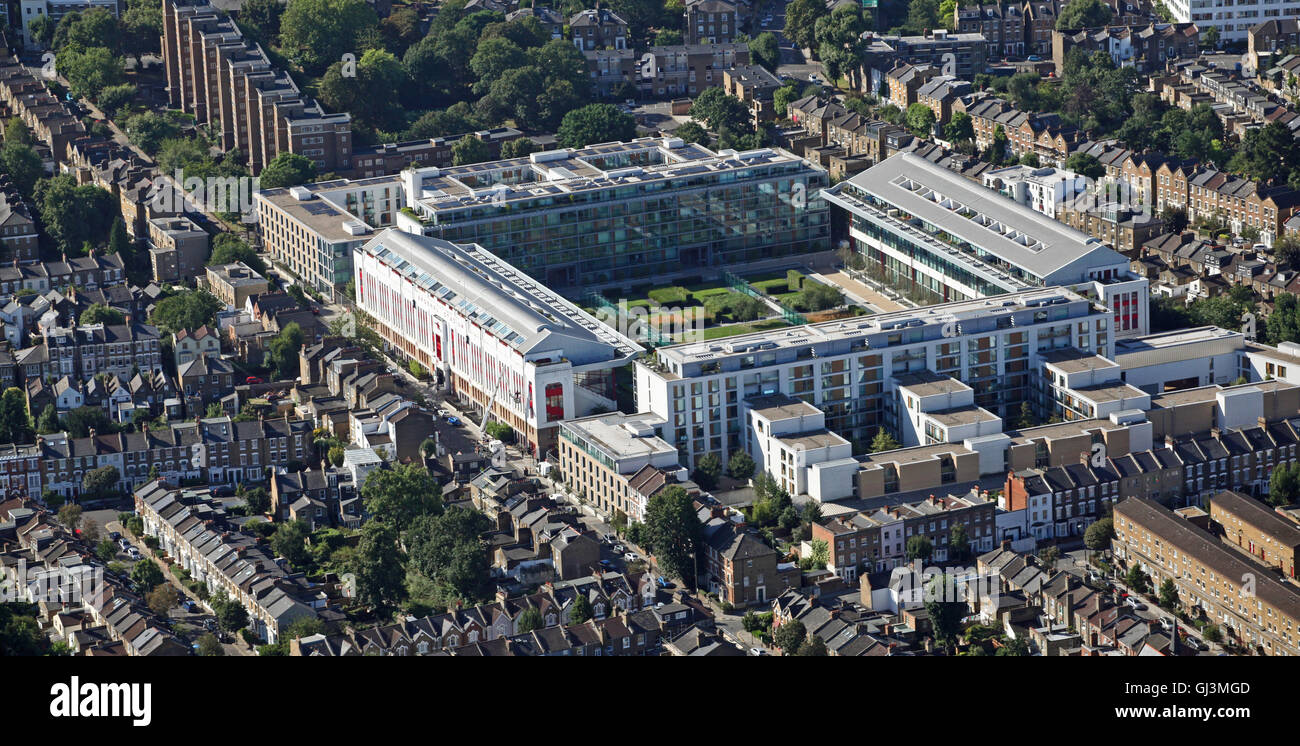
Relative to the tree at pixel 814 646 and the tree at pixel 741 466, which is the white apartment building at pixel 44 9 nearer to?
the tree at pixel 741 466

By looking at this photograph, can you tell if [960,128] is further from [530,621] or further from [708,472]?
[530,621]

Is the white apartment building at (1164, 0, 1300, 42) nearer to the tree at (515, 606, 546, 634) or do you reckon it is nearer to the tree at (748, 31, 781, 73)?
the tree at (748, 31, 781, 73)

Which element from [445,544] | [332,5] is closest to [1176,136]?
[332,5]

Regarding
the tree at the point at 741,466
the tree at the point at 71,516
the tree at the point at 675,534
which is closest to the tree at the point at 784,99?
the tree at the point at 741,466

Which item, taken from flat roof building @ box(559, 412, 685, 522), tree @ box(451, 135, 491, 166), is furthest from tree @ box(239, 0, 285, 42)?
flat roof building @ box(559, 412, 685, 522)
